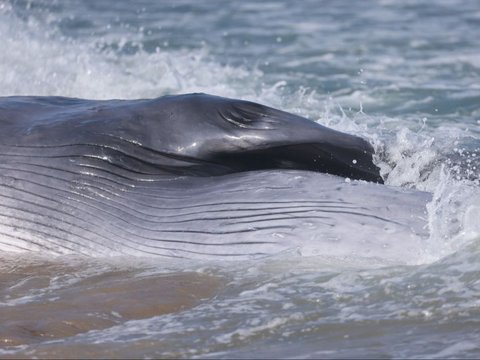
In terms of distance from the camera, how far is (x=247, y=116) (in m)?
5.71

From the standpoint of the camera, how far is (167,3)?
15055 millimetres

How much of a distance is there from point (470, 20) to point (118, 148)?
7.97 meters

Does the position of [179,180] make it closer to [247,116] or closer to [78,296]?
[247,116]

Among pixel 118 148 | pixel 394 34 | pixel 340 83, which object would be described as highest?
pixel 394 34

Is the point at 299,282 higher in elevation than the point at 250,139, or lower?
lower

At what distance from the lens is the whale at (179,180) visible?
218 inches

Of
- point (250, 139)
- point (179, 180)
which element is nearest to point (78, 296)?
point (179, 180)

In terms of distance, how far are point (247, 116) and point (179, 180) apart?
1.51 feet

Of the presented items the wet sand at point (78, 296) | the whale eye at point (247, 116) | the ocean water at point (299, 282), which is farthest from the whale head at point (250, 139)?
the wet sand at point (78, 296)

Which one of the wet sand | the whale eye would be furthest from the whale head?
the wet sand

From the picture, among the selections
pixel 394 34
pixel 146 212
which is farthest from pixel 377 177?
pixel 394 34

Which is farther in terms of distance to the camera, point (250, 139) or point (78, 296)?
point (250, 139)

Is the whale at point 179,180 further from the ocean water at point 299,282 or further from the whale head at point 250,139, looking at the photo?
the ocean water at point 299,282

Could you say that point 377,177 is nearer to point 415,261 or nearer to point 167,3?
point 415,261
